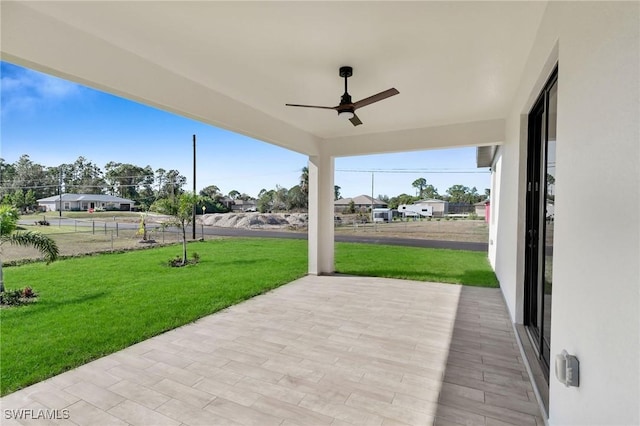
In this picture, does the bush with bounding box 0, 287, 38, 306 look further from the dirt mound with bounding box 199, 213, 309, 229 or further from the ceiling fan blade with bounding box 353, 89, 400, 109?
the dirt mound with bounding box 199, 213, 309, 229

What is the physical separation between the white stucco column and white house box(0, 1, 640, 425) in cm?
145

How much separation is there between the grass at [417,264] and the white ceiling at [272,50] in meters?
3.09

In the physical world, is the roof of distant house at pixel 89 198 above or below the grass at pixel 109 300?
above

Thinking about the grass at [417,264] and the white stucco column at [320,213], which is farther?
the white stucco column at [320,213]

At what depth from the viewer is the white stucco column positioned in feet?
19.3

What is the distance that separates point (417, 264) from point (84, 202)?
6.37 m

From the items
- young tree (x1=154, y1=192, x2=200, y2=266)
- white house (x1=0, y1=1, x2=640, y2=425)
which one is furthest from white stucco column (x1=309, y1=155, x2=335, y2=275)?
young tree (x1=154, y1=192, x2=200, y2=266)

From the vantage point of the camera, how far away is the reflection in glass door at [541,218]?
2.26 meters

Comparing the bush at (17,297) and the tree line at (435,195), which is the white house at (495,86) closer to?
the bush at (17,297)

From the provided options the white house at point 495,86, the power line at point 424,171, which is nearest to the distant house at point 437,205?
the power line at point 424,171

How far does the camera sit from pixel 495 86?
10.7ft

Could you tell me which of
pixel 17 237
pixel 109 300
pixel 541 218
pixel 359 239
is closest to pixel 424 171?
pixel 359 239

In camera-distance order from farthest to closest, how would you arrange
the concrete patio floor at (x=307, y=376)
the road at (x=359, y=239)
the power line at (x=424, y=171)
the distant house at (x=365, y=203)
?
the distant house at (x=365, y=203) → the power line at (x=424, y=171) → the road at (x=359, y=239) → the concrete patio floor at (x=307, y=376)

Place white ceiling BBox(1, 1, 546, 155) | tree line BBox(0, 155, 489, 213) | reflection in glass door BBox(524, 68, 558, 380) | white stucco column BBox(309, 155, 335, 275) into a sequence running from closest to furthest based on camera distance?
white ceiling BBox(1, 1, 546, 155)
reflection in glass door BBox(524, 68, 558, 380)
tree line BBox(0, 155, 489, 213)
white stucco column BBox(309, 155, 335, 275)
